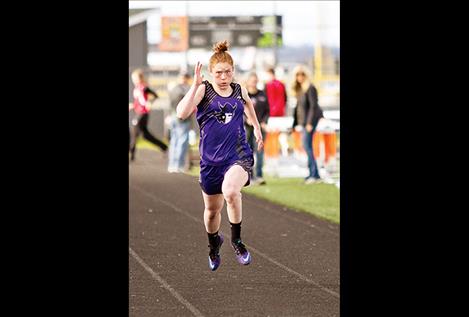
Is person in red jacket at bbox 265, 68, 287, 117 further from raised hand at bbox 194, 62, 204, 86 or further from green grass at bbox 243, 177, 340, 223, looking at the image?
raised hand at bbox 194, 62, 204, 86

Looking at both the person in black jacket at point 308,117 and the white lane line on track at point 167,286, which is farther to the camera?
the person in black jacket at point 308,117

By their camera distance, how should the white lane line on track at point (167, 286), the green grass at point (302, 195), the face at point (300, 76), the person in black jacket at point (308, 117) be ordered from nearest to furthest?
the white lane line on track at point (167, 286)
the face at point (300, 76)
the person in black jacket at point (308, 117)
the green grass at point (302, 195)

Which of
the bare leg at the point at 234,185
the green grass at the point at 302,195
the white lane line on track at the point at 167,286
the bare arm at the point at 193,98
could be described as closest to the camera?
the bare arm at the point at 193,98

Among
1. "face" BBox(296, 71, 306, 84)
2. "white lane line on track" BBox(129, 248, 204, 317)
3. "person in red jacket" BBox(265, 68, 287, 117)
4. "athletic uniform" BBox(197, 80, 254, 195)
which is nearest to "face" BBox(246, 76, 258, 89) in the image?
"face" BBox(296, 71, 306, 84)

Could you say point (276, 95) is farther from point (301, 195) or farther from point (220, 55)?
point (220, 55)

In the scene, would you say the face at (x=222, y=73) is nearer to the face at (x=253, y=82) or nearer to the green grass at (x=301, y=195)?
the face at (x=253, y=82)

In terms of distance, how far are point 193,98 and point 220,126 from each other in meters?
0.22

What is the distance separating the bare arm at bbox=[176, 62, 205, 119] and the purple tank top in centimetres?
3

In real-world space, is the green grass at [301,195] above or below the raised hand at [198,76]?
below

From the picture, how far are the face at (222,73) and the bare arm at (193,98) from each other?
0.28ft

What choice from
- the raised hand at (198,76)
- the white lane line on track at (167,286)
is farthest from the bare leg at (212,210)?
the white lane line on track at (167,286)

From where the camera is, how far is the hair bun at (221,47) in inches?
328
